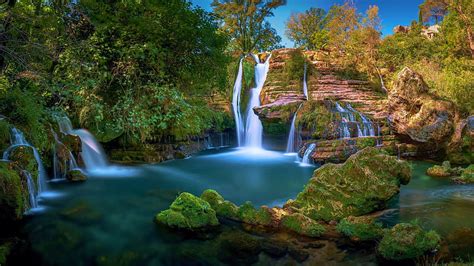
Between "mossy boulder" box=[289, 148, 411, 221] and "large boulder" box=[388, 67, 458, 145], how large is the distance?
788cm

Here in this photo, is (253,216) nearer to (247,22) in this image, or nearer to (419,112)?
(419,112)

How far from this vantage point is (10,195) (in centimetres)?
672

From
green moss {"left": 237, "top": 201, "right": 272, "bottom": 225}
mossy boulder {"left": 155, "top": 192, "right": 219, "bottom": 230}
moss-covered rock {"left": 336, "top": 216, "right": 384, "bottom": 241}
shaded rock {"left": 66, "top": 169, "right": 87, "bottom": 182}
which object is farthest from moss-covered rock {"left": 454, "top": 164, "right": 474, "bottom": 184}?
shaded rock {"left": 66, "top": 169, "right": 87, "bottom": 182}

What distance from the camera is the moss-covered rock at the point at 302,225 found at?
245 inches

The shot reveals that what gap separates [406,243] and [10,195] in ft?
24.2

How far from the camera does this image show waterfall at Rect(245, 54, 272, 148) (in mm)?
19875

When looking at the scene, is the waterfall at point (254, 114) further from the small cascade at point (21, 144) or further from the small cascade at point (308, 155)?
the small cascade at point (21, 144)

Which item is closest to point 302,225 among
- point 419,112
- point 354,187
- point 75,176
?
point 354,187

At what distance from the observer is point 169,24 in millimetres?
10117

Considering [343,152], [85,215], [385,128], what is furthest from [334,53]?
[85,215]

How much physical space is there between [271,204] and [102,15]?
7.18 m

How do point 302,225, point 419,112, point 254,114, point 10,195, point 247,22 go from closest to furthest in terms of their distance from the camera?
point 302,225, point 10,195, point 419,112, point 254,114, point 247,22

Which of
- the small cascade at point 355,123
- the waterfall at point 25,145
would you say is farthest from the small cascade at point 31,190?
the small cascade at point 355,123

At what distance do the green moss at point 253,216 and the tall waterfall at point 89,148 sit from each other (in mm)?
7329
